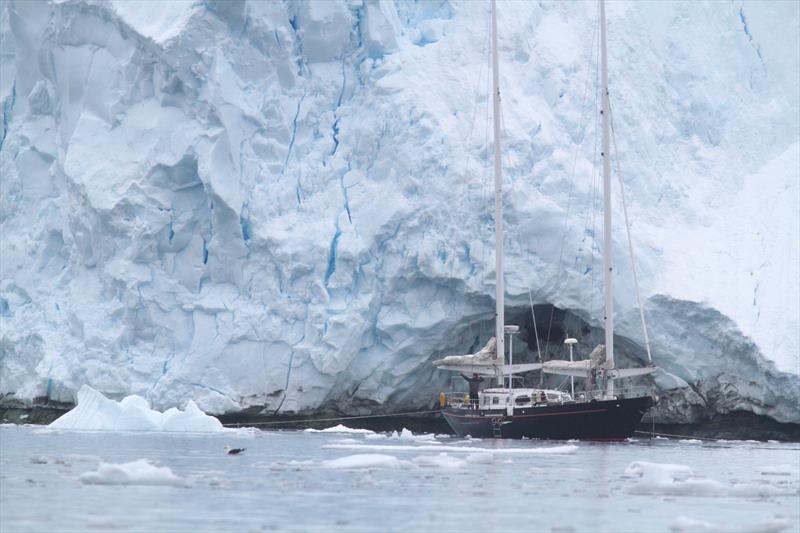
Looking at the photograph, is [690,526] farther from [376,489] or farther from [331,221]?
[331,221]

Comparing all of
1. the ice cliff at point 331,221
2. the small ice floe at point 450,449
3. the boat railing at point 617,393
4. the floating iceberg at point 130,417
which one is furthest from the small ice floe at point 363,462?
the ice cliff at point 331,221

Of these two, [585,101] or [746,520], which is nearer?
[746,520]

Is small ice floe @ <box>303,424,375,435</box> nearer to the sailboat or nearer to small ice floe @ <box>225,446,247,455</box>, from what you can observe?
the sailboat

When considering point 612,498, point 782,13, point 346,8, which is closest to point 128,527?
point 612,498

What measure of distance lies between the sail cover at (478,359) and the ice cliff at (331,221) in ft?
2.76

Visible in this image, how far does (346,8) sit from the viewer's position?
26906mm

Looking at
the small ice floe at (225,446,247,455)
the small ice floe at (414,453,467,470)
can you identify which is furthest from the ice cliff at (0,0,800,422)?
the small ice floe at (414,453,467,470)

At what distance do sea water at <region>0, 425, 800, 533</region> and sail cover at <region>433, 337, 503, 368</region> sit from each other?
194 inches

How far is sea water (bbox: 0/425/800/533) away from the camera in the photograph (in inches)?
446

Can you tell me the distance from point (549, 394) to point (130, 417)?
7.78 m

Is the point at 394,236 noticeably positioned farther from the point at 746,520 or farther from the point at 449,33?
the point at 746,520

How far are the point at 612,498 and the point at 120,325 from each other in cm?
1461

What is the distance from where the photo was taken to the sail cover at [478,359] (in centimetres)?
2573

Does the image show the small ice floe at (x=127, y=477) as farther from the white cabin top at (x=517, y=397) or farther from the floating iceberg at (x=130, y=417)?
the white cabin top at (x=517, y=397)
